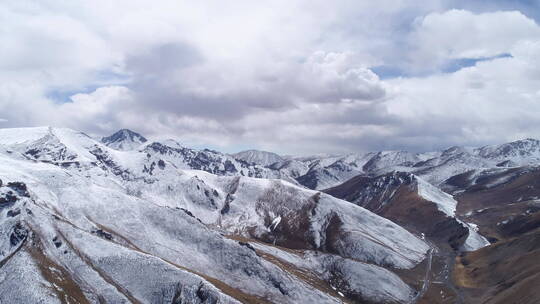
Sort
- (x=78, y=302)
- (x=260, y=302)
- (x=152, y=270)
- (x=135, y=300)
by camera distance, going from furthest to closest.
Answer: (x=260, y=302)
(x=152, y=270)
(x=135, y=300)
(x=78, y=302)

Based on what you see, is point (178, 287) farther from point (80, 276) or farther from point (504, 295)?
point (504, 295)

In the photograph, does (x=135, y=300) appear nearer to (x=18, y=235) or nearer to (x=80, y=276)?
(x=80, y=276)

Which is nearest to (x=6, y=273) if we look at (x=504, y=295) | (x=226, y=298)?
(x=226, y=298)

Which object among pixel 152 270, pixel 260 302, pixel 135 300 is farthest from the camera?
pixel 260 302

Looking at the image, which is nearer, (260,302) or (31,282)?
(31,282)

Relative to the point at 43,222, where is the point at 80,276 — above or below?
below

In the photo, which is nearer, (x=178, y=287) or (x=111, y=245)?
(x=178, y=287)

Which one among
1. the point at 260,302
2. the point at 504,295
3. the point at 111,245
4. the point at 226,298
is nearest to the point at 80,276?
the point at 111,245

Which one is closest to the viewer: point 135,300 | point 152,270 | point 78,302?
point 78,302

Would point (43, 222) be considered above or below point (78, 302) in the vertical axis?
above
